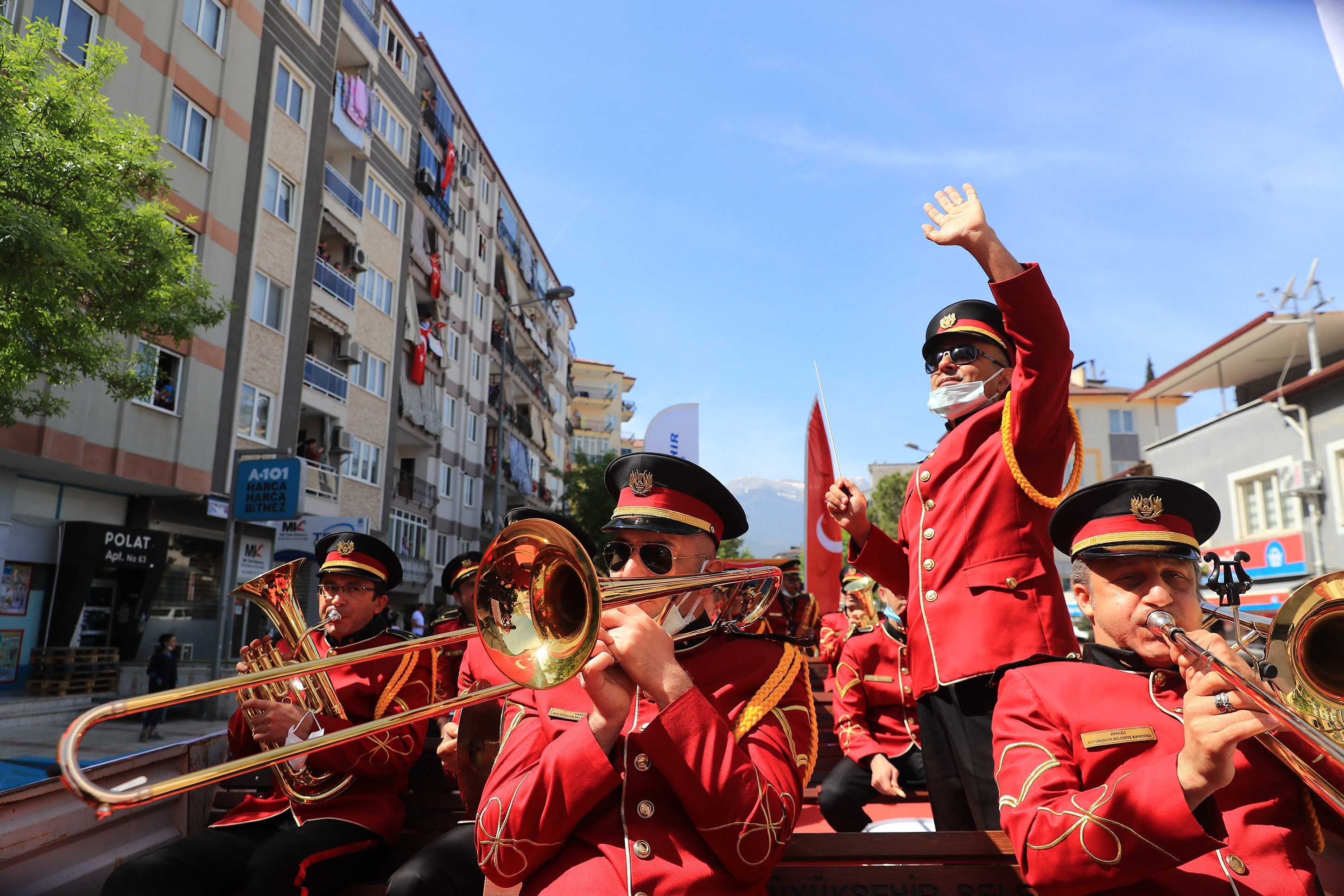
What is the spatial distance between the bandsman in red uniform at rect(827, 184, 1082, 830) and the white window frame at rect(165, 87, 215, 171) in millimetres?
20534

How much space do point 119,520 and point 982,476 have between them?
2124 cm

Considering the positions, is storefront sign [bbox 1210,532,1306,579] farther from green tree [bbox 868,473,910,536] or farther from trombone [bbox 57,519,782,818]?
trombone [bbox 57,519,782,818]

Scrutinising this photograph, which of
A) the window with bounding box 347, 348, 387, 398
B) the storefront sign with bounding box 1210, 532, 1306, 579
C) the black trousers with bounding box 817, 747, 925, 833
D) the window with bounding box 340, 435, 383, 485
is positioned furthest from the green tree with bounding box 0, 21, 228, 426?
the storefront sign with bounding box 1210, 532, 1306, 579

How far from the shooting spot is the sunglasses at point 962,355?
12.3 feet

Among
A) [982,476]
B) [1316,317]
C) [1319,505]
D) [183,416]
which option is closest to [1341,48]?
[982,476]

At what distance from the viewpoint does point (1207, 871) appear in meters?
2.50

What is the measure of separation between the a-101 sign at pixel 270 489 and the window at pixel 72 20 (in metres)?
8.02

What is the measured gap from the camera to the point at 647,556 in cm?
314

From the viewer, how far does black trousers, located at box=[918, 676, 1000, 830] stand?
320 centimetres

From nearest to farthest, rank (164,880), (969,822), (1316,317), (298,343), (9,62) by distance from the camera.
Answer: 1. (969,822)
2. (164,880)
3. (9,62)
4. (298,343)
5. (1316,317)

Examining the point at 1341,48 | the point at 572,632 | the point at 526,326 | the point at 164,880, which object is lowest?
Result: the point at 164,880

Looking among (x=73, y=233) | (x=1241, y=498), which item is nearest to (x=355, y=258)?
(x=73, y=233)

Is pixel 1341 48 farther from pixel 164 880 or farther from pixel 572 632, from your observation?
pixel 164 880

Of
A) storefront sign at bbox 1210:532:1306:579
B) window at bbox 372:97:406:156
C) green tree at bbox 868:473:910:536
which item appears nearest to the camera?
storefront sign at bbox 1210:532:1306:579
